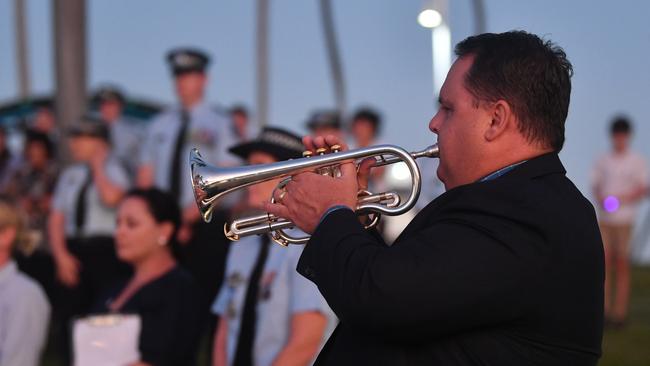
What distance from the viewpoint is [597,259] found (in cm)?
225

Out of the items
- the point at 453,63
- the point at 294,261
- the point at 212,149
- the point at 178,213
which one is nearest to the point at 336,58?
the point at 212,149

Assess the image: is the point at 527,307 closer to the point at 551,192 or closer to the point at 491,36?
the point at 551,192

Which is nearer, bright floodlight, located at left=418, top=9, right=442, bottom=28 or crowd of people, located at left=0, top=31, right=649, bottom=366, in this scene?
crowd of people, located at left=0, top=31, right=649, bottom=366

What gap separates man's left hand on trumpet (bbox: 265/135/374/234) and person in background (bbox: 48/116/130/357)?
4.46 m

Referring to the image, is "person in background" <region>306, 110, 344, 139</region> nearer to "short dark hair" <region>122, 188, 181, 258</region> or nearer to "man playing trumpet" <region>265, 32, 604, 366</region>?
"short dark hair" <region>122, 188, 181, 258</region>

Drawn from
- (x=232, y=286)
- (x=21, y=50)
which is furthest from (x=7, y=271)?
(x=21, y=50)

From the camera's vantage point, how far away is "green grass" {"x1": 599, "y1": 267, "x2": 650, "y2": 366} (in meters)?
7.32

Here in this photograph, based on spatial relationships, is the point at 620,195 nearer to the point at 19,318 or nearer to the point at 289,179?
the point at 19,318

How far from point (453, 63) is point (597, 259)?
1.82 feet

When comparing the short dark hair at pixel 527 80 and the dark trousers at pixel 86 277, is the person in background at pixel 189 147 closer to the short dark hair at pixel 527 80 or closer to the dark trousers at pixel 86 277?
the dark trousers at pixel 86 277

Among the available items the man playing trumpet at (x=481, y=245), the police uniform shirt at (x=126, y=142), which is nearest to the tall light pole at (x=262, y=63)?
the police uniform shirt at (x=126, y=142)

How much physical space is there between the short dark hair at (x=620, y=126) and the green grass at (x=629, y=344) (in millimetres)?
1731

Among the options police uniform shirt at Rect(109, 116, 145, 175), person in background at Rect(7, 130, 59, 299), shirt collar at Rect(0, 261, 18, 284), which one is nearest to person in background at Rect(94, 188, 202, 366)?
shirt collar at Rect(0, 261, 18, 284)

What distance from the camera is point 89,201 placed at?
689 centimetres
